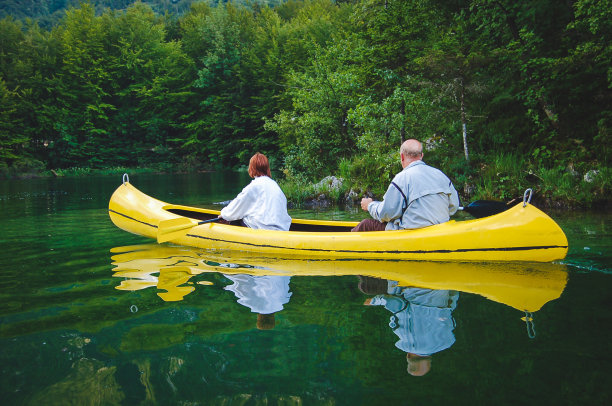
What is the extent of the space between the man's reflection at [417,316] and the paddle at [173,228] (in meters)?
2.66

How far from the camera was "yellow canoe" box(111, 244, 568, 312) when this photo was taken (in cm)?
378

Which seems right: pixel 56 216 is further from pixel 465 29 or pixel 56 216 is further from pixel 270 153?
pixel 270 153

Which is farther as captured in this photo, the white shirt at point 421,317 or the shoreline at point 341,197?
the shoreline at point 341,197

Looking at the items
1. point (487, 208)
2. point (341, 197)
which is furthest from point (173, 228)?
point (341, 197)

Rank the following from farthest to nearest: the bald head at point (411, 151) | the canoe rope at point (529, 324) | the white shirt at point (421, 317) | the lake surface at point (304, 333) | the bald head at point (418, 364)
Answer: the bald head at point (411, 151) → the canoe rope at point (529, 324) → the white shirt at point (421, 317) → the bald head at point (418, 364) → the lake surface at point (304, 333)

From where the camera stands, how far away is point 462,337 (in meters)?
2.71

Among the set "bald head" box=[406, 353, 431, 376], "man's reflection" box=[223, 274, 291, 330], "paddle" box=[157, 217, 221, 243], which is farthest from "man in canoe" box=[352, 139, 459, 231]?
"paddle" box=[157, 217, 221, 243]

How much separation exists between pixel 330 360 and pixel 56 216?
9101mm

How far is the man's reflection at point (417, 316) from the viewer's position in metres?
2.52

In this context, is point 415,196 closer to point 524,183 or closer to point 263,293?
point 263,293

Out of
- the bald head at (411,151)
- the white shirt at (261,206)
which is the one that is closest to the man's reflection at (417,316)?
the bald head at (411,151)

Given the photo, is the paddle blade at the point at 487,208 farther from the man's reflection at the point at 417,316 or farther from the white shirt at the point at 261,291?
the white shirt at the point at 261,291

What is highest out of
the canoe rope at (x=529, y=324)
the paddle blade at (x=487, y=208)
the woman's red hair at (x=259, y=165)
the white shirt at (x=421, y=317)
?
the woman's red hair at (x=259, y=165)

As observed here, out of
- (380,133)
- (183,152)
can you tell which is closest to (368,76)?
→ (380,133)
